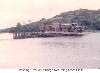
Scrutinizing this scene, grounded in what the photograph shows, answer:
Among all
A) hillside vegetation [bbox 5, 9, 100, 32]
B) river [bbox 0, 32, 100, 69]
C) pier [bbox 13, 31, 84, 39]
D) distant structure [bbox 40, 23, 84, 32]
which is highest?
hillside vegetation [bbox 5, 9, 100, 32]

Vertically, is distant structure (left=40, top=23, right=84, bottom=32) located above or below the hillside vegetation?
below

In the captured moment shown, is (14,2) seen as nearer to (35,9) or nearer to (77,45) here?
(35,9)

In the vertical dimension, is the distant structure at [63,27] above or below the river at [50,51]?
above

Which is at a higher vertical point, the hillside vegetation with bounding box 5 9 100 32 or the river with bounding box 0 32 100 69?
the hillside vegetation with bounding box 5 9 100 32

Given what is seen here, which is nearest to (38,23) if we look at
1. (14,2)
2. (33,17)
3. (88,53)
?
(33,17)

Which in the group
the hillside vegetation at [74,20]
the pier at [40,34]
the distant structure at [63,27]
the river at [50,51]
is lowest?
the river at [50,51]
